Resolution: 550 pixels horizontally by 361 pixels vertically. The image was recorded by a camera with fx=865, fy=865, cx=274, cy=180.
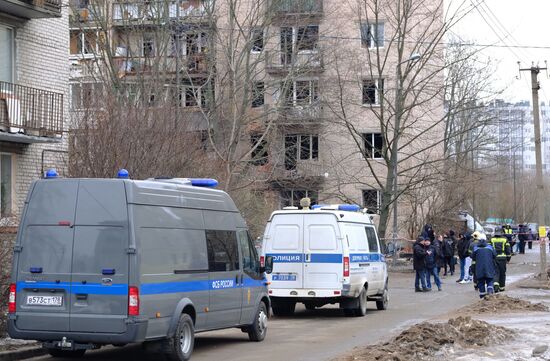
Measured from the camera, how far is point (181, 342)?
1226cm

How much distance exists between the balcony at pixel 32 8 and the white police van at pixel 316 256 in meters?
7.64

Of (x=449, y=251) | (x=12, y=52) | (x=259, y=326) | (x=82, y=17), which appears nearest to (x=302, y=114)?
(x=82, y=17)

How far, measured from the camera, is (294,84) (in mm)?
39031

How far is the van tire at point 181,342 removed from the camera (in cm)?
1201

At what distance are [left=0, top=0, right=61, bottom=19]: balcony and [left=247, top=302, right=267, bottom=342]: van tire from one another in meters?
9.83

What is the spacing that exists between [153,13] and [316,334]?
22.7 meters

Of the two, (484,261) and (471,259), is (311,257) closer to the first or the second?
(484,261)

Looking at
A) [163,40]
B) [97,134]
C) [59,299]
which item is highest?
[163,40]

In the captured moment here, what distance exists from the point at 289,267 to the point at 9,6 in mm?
8997

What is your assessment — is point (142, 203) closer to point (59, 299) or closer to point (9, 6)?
point (59, 299)

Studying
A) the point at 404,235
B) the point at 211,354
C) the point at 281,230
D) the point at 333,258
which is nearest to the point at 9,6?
the point at 281,230

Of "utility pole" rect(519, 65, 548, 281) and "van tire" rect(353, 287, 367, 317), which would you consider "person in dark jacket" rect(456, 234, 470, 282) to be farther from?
"van tire" rect(353, 287, 367, 317)

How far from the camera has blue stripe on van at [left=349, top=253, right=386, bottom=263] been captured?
18.9 metres

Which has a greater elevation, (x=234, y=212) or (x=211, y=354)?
A: (x=234, y=212)
